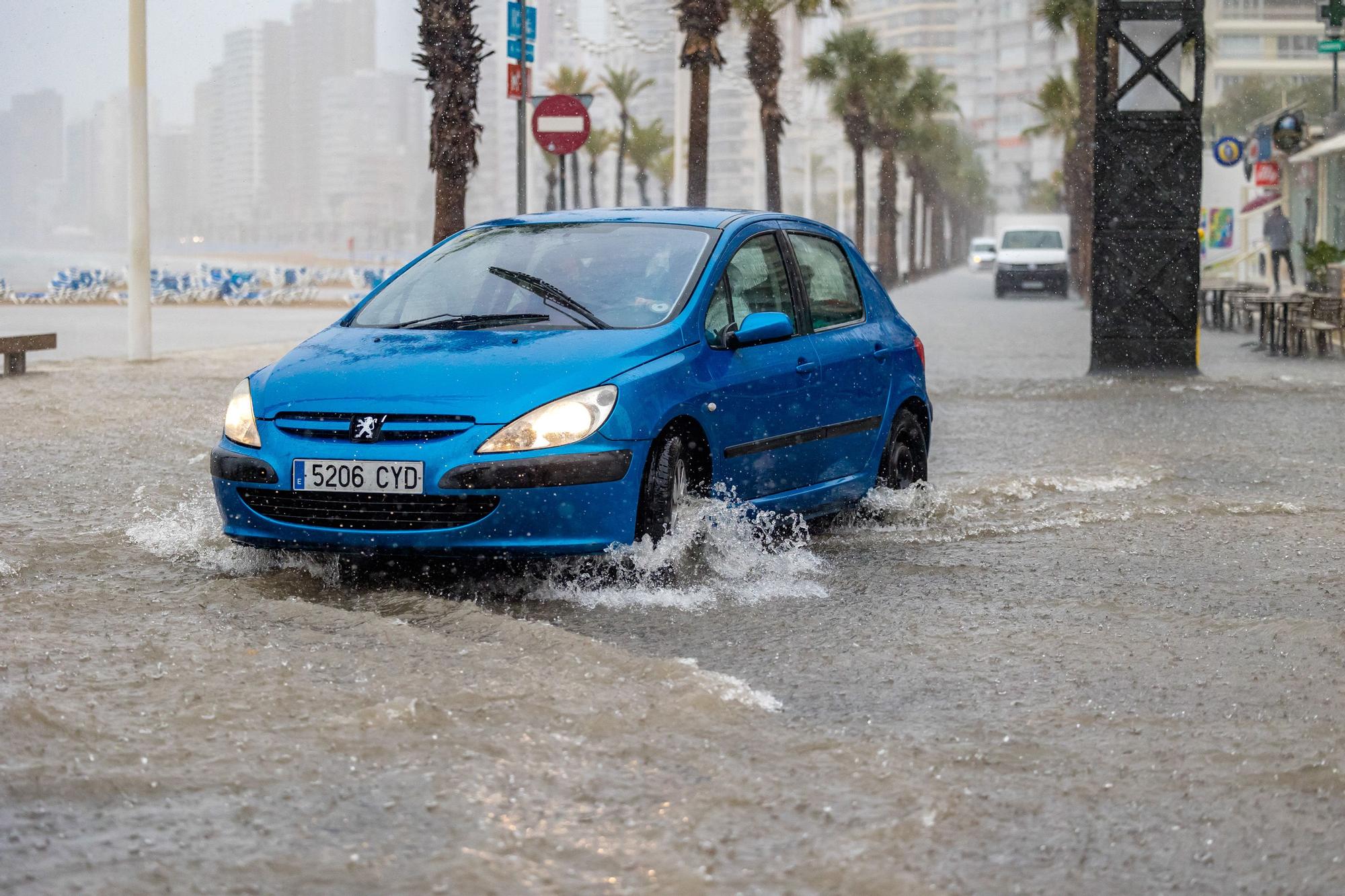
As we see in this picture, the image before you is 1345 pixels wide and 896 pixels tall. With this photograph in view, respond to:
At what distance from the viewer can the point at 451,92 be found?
20.6 meters

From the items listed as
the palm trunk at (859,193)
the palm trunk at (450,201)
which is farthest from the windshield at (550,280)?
the palm trunk at (859,193)

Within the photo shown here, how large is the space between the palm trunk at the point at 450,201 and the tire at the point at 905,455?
1256 cm

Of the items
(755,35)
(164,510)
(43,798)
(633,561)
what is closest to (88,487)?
(164,510)

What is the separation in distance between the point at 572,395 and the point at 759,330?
1.07 meters

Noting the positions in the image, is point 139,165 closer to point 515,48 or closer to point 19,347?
point 19,347

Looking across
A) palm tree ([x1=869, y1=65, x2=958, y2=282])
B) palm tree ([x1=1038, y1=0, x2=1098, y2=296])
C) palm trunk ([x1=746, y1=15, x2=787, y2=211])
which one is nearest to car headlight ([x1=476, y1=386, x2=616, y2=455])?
palm tree ([x1=1038, y1=0, x2=1098, y2=296])

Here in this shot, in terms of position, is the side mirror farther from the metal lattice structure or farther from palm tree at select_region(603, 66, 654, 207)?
palm tree at select_region(603, 66, 654, 207)

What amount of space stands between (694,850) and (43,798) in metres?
1.45

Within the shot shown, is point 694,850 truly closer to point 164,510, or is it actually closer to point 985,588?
point 985,588

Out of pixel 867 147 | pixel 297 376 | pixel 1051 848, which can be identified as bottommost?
pixel 1051 848

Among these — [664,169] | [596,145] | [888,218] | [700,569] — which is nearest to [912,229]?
[596,145]

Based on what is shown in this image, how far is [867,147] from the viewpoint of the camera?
2931 inches

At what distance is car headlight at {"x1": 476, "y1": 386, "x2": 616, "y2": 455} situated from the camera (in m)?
6.34

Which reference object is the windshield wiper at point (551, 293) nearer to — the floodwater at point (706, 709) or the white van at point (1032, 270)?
the floodwater at point (706, 709)
